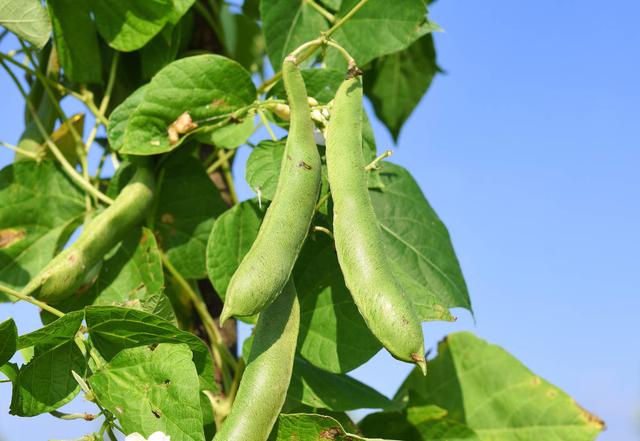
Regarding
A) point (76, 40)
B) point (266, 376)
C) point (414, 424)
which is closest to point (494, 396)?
point (414, 424)

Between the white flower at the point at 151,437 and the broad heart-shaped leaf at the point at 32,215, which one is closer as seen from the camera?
the white flower at the point at 151,437

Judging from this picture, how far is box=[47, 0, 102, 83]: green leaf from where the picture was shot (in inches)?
59.2

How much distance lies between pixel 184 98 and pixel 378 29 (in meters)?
0.44

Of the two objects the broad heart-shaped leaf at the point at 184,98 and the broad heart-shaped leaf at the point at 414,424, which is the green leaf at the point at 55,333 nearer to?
the broad heart-shaped leaf at the point at 184,98

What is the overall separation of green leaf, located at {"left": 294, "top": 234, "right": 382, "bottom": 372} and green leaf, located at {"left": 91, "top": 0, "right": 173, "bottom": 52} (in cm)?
53

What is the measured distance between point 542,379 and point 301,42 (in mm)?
885

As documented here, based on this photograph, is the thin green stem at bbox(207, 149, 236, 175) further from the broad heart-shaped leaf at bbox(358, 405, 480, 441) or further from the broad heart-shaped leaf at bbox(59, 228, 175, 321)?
the broad heart-shaped leaf at bbox(358, 405, 480, 441)

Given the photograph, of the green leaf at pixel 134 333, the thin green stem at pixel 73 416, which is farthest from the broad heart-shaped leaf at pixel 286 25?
the thin green stem at pixel 73 416

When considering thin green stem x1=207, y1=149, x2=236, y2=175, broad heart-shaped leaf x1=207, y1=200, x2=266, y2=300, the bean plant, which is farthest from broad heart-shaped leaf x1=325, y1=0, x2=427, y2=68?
broad heart-shaped leaf x1=207, y1=200, x2=266, y2=300

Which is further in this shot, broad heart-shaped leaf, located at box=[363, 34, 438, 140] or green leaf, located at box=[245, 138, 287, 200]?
broad heart-shaped leaf, located at box=[363, 34, 438, 140]

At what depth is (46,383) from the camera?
1077 millimetres

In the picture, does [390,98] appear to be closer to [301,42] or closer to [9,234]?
[301,42]

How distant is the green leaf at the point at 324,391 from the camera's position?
4.25 ft

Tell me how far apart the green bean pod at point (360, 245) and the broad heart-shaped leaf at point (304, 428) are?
0.60ft
